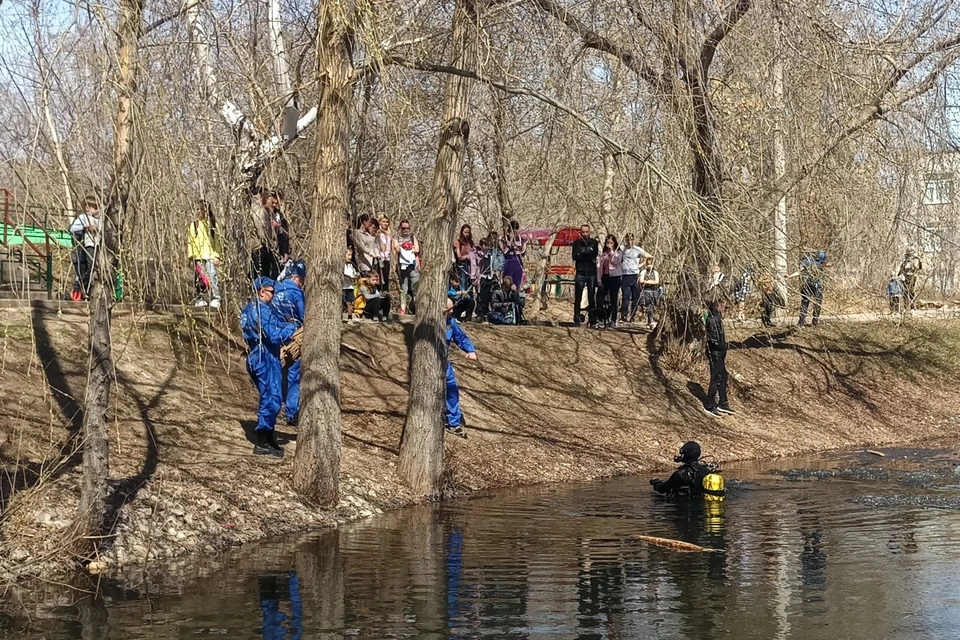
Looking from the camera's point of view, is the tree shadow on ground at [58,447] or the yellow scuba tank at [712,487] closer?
the tree shadow on ground at [58,447]


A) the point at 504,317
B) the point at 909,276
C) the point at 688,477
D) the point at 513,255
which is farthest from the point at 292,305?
the point at 909,276

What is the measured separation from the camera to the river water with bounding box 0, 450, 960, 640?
372 inches

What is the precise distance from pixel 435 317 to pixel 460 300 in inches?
266

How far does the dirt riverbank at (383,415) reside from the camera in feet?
41.8

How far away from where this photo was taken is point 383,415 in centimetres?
1834

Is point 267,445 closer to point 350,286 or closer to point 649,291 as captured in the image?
point 350,286

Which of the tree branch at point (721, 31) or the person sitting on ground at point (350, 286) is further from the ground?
the tree branch at point (721, 31)

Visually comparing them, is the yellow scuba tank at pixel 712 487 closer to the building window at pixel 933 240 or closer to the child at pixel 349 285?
the child at pixel 349 285

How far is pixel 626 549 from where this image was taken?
12500mm

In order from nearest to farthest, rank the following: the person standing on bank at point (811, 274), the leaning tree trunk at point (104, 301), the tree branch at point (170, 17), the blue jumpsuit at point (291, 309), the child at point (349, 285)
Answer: the leaning tree trunk at point (104, 301) < the tree branch at point (170, 17) < the blue jumpsuit at point (291, 309) < the person standing on bank at point (811, 274) < the child at point (349, 285)

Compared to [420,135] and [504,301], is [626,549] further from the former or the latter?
[504,301]

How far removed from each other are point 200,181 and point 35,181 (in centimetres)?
184

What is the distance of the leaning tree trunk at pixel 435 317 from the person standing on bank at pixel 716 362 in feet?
23.4

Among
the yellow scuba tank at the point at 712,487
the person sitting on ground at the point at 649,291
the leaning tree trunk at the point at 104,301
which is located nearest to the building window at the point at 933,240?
the person sitting on ground at the point at 649,291
